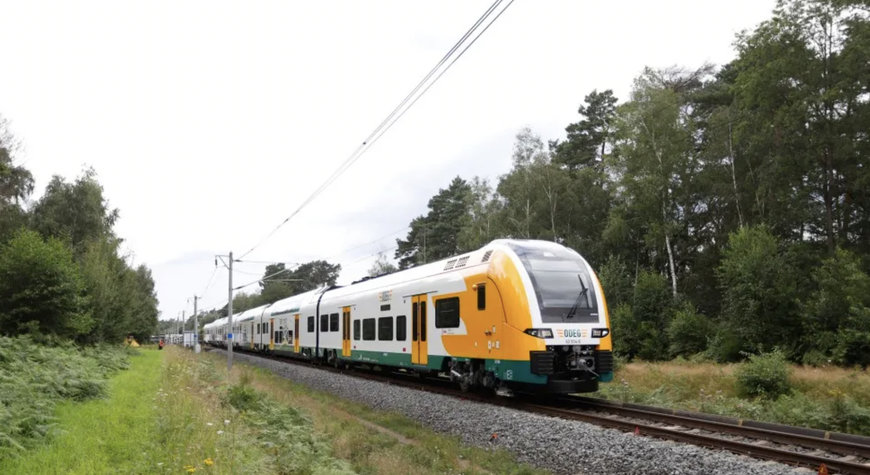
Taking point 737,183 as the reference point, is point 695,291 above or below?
below

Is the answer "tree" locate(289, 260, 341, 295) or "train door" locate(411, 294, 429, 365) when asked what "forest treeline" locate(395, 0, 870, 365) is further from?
"tree" locate(289, 260, 341, 295)

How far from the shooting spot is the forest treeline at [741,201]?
85.0 feet

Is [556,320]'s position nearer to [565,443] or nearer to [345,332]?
[565,443]

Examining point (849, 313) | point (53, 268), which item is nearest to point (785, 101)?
A: point (849, 313)

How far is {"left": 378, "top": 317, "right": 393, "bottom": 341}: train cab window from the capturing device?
65.0 feet

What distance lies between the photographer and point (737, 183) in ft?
120

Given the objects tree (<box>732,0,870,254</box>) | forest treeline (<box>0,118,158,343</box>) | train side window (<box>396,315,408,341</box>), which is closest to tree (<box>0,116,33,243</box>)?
forest treeline (<box>0,118,158,343</box>)

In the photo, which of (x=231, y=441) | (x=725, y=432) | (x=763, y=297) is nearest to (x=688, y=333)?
(x=763, y=297)

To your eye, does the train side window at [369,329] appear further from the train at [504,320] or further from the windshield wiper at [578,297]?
the windshield wiper at [578,297]

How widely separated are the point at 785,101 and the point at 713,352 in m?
12.5

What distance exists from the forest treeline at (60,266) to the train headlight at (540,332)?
11.8 m

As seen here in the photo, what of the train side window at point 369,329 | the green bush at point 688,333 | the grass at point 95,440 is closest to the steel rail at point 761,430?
the grass at point 95,440

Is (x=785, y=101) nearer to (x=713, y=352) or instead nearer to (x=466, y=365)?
(x=713, y=352)

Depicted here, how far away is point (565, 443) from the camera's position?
373 inches
